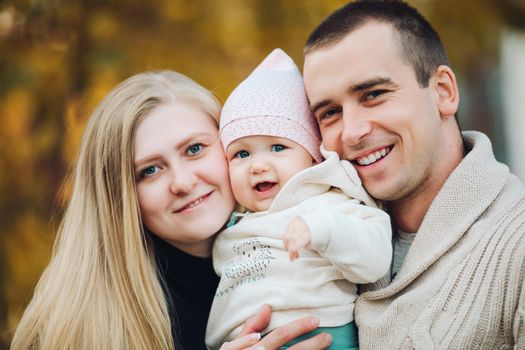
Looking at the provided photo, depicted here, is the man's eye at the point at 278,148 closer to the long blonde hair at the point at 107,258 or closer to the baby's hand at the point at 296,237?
the long blonde hair at the point at 107,258

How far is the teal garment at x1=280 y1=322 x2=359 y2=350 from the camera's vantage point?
245 centimetres

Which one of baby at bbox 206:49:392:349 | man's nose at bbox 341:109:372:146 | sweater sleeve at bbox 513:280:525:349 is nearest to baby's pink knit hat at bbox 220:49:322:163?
baby at bbox 206:49:392:349

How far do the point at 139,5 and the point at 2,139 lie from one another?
1.42 m

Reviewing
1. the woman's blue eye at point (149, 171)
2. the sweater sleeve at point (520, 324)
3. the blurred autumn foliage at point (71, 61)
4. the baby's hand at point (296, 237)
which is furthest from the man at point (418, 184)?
the blurred autumn foliage at point (71, 61)

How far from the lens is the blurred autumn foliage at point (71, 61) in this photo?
4.46 meters

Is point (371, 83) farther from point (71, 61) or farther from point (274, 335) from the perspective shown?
point (71, 61)

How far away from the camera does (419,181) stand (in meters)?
2.60

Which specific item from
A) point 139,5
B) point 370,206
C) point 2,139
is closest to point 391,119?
point 370,206

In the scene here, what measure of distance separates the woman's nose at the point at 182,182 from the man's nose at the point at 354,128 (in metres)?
0.72

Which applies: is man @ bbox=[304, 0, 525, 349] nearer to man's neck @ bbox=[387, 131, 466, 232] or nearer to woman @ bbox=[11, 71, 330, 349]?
man's neck @ bbox=[387, 131, 466, 232]

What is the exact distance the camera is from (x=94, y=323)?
278 centimetres

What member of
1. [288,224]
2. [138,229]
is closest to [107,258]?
[138,229]

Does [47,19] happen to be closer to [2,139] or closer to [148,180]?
[2,139]

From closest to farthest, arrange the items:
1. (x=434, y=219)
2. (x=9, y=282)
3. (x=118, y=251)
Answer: (x=434, y=219)
(x=118, y=251)
(x=9, y=282)
